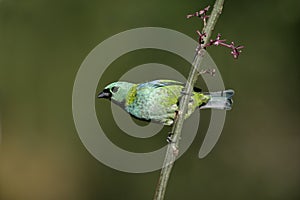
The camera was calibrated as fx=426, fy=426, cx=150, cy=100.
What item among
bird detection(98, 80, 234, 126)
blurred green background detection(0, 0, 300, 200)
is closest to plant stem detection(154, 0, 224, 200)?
bird detection(98, 80, 234, 126)

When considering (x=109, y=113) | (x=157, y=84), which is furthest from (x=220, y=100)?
(x=109, y=113)

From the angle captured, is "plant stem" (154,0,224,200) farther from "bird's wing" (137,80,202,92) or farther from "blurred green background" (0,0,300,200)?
"blurred green background" (0,0,300,200)

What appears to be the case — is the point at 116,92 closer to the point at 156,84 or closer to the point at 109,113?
the point at 156,84

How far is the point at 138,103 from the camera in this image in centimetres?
37

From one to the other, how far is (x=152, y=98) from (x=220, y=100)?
0.25 feet

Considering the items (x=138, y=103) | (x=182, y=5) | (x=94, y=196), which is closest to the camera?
(x=138, y=103)

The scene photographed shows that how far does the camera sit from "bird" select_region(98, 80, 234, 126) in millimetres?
360

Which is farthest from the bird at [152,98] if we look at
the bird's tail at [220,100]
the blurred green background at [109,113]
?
the blurred green background at [109,113]

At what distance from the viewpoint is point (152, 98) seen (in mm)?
387

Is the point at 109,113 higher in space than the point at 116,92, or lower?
higher
